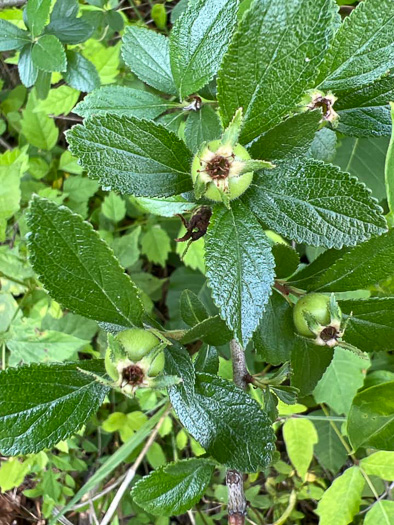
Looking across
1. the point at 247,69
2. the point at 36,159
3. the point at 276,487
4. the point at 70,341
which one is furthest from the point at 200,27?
the point at 276,487

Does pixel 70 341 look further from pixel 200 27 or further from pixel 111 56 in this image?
pixel 200 27

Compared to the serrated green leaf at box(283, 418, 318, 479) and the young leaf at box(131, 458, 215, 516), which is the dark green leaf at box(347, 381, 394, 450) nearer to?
the young leaf at box(131, 458, 215, 516)

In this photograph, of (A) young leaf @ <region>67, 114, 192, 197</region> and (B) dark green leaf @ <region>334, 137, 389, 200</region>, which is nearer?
(A) young leaf @ <region>67, 114, 192, 197</region>

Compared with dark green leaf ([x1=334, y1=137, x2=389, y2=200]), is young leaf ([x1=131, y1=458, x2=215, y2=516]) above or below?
below

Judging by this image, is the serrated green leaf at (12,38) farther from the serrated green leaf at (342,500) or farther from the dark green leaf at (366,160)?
the serrated green leaf at (342,500)

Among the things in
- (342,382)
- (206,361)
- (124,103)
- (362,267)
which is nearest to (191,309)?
(206,361)

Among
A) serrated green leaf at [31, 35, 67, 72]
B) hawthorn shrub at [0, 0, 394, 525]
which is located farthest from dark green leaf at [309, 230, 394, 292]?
serrated green leaf at [31, 35, 67, 72]

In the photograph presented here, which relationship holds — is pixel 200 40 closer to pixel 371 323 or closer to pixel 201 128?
pixel 201 128
